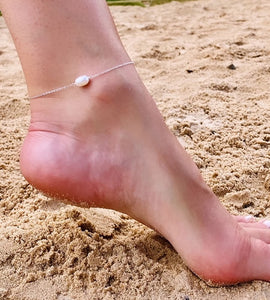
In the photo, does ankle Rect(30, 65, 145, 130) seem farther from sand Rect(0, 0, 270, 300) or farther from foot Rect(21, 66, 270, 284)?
sand Rect(0, 0, 270, 300)

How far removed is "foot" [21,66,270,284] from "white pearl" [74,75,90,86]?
0.02 metres

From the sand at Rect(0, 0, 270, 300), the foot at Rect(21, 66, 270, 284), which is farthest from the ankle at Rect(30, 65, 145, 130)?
the sand at Rect(0, 0, 270, 300)

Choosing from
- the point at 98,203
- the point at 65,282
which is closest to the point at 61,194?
the point at 98,203

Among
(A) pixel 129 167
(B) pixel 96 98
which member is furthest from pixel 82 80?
(A) pixel 129 167

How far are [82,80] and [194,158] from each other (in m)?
0.59

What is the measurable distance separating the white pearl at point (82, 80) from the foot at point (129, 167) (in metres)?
0.02

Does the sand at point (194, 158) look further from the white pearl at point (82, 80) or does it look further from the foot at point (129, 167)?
the white pearl at point (82, 80)

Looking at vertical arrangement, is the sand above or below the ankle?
below

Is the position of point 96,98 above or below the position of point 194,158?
above

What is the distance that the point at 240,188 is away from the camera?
1.28 m

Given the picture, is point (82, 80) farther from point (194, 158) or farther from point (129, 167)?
point (194, 158)

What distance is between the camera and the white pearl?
3.09ft

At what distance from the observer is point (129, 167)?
1.00 metres

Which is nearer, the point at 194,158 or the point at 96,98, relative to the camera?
the point at 96,98
